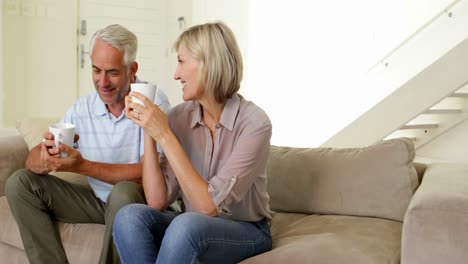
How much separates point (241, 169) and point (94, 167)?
61cm

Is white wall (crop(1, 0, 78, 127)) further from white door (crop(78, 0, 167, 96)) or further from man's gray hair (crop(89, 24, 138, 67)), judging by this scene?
man's gray hair (crop(89, 24, 138, 67))

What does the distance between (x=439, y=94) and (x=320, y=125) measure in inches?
40.7

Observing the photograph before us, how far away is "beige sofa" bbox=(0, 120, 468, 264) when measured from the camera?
1530 mm

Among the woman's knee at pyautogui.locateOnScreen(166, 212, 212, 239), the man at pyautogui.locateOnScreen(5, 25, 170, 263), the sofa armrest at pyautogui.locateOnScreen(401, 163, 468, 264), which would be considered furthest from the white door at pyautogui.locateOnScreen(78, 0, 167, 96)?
the sofa armrest at pyautogui.locateOnScreen(401, 163, 468, 264)

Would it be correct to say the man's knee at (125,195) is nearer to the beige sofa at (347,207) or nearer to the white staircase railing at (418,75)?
the beige sofa at (347,207)

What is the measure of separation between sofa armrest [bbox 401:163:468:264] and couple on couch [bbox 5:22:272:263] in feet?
1.40

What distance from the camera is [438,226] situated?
151cm

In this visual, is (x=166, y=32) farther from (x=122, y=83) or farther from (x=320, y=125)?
(x=122, y=83)

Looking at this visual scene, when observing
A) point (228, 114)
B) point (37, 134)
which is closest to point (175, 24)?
point (37, 134)

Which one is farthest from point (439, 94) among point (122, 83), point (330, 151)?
point (122, 83)

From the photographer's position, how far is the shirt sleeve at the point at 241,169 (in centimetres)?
161

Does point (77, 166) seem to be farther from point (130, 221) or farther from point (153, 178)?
point (130, 221)

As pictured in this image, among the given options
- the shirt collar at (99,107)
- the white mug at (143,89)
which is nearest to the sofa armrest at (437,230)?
the white mug at (143,89)

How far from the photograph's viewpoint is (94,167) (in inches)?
77.8
